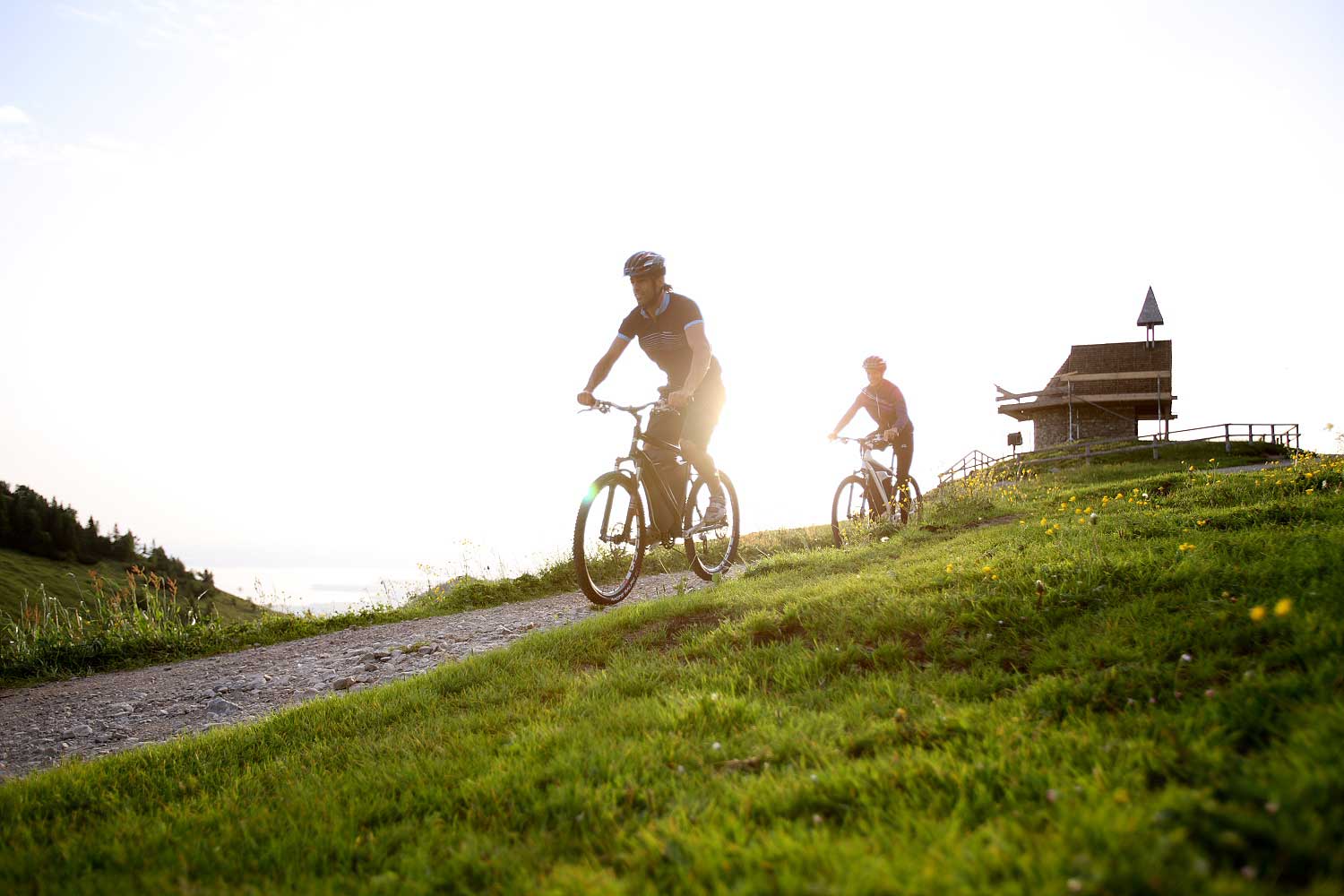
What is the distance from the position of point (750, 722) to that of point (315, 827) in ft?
6.30

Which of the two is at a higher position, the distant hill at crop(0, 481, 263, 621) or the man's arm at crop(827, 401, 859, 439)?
the man's arm at crop(827, 401, 859, 439)

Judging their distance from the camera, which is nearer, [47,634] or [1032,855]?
[1032,855]

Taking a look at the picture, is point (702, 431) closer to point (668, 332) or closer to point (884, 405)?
point (668, 332)

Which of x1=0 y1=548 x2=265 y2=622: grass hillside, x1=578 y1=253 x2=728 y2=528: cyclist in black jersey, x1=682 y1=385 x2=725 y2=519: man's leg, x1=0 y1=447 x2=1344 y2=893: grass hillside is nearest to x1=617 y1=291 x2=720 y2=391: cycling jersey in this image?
x1=578 y1=253 x2=728 y2=528: cyclist in black jersey

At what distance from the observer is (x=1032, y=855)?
6.64 feet

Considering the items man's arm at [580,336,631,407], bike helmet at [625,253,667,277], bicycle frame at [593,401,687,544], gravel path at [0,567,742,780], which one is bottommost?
gravel path at [0,567,742,780]

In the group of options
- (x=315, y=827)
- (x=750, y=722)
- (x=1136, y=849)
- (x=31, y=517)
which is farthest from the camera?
(x=31, y=517)

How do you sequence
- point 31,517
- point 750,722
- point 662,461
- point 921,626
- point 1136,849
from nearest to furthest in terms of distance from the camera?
point 1136,849, point 750,722, point 921,626, point 662,461, point 31,517

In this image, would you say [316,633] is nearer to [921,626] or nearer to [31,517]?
[921,626]

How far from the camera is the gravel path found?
5.82 metres

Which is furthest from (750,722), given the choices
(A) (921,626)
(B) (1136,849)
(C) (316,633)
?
(C) (316,633)

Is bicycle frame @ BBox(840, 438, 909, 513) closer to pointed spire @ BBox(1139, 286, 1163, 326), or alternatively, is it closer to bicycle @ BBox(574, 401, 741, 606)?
bicycle @ BBox(574, 401, 741, 606)

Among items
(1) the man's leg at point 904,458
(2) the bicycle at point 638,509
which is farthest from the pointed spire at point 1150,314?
(2) the bicycle at point 638,509

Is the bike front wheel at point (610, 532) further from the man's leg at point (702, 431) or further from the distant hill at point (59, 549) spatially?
the distant hill at point (59, 549)
